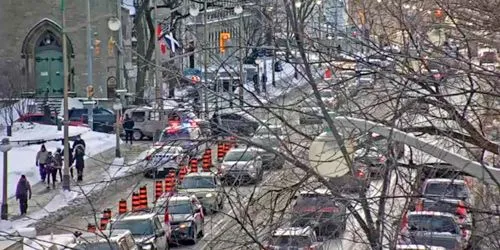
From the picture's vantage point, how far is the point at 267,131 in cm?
1062

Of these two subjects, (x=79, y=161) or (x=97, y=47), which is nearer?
(x=79, y=161)

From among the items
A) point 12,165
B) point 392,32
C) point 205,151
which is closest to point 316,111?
point 205,151

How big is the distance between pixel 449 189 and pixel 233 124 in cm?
241

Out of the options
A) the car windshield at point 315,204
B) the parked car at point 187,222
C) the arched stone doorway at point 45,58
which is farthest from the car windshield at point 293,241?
the arched stone doorway at point 45,58

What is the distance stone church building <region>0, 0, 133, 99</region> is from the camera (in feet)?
194

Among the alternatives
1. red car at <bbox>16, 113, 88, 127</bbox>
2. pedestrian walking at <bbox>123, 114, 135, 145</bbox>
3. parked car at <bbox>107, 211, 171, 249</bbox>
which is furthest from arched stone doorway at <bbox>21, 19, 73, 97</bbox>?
parked car at <bbox>107, 211, 171, 249</bbox>

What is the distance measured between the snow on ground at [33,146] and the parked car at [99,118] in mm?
Result: 2358

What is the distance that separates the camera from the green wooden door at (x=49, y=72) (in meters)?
59.0

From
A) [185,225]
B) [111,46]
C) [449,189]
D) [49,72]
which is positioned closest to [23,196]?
[185,225]

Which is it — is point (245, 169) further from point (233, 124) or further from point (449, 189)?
point (449, 189)

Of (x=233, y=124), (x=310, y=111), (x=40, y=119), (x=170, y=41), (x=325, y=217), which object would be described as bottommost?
(x=40, y=119)

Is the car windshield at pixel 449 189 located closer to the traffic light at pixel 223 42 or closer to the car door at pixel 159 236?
the traffic light at pixel 223 42

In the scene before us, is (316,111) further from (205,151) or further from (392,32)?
(392,32)

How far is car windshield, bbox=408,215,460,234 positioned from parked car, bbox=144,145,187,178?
2558 millimetres
